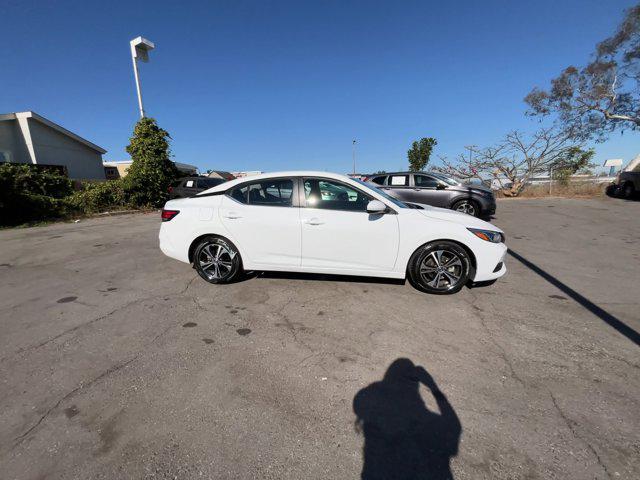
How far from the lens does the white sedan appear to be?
149 inches

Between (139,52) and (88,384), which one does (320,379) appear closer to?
(88,384)

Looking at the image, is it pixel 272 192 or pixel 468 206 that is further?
pixel 468 206

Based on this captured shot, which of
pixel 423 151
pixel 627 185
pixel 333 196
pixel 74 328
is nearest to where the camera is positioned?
pixel 74 328

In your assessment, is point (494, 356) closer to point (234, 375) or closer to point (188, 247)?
point (234, 375)

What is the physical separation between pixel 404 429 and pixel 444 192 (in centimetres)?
836

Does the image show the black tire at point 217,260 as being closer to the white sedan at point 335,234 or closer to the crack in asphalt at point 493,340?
the white sedan at point 335,234

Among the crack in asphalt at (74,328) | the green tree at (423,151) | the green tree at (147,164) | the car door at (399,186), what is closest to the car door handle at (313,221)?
the crack in asphalt at (74,328)

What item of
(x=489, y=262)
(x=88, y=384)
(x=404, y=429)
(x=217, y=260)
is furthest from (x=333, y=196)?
(x=88, y=384)

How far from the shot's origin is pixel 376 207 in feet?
12.1

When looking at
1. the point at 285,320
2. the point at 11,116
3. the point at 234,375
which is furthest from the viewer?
the point at 11,116

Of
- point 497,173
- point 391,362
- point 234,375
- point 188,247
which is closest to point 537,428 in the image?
point 391,362

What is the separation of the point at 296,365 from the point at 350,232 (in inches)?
70.7

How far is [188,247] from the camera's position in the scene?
171 inches

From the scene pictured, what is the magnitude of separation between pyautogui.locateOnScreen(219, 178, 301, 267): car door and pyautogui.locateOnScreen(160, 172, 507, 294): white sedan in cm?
1
